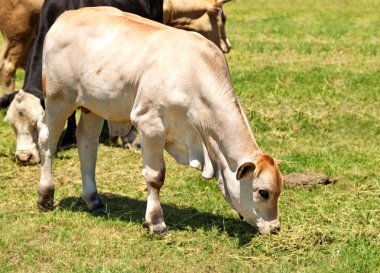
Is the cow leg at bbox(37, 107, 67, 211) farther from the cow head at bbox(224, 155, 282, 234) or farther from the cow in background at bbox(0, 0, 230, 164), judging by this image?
the cow head at bbox(224, 155, 282, 234)

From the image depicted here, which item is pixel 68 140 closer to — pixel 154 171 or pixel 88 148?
pixel 88 148

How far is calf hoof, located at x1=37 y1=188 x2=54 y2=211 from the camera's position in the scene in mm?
7902

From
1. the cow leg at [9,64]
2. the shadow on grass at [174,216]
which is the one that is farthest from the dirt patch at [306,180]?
the cow leg at [9,64]

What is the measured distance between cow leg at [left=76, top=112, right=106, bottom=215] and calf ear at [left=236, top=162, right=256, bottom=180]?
1.66 m

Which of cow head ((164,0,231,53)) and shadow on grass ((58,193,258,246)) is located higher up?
shadow on grass ((58,193,258,246))

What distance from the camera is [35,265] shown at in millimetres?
6648

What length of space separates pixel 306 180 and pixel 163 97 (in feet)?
7.00

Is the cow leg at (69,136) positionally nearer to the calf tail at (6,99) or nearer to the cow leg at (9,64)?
the calf tail at (6,99)

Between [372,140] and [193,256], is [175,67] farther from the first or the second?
[372,140]

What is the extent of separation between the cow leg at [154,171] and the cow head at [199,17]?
15.6 feet

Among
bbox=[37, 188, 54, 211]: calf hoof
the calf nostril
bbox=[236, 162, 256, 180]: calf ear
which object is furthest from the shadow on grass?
the calf nostril

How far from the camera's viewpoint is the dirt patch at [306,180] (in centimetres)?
849

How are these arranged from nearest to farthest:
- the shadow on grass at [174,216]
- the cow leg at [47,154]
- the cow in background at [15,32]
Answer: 1. the shadow on grass at [174,216]
2. the cow leg at [47,154]
3. the cow in background at [15,32]

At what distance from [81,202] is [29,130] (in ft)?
5.41
